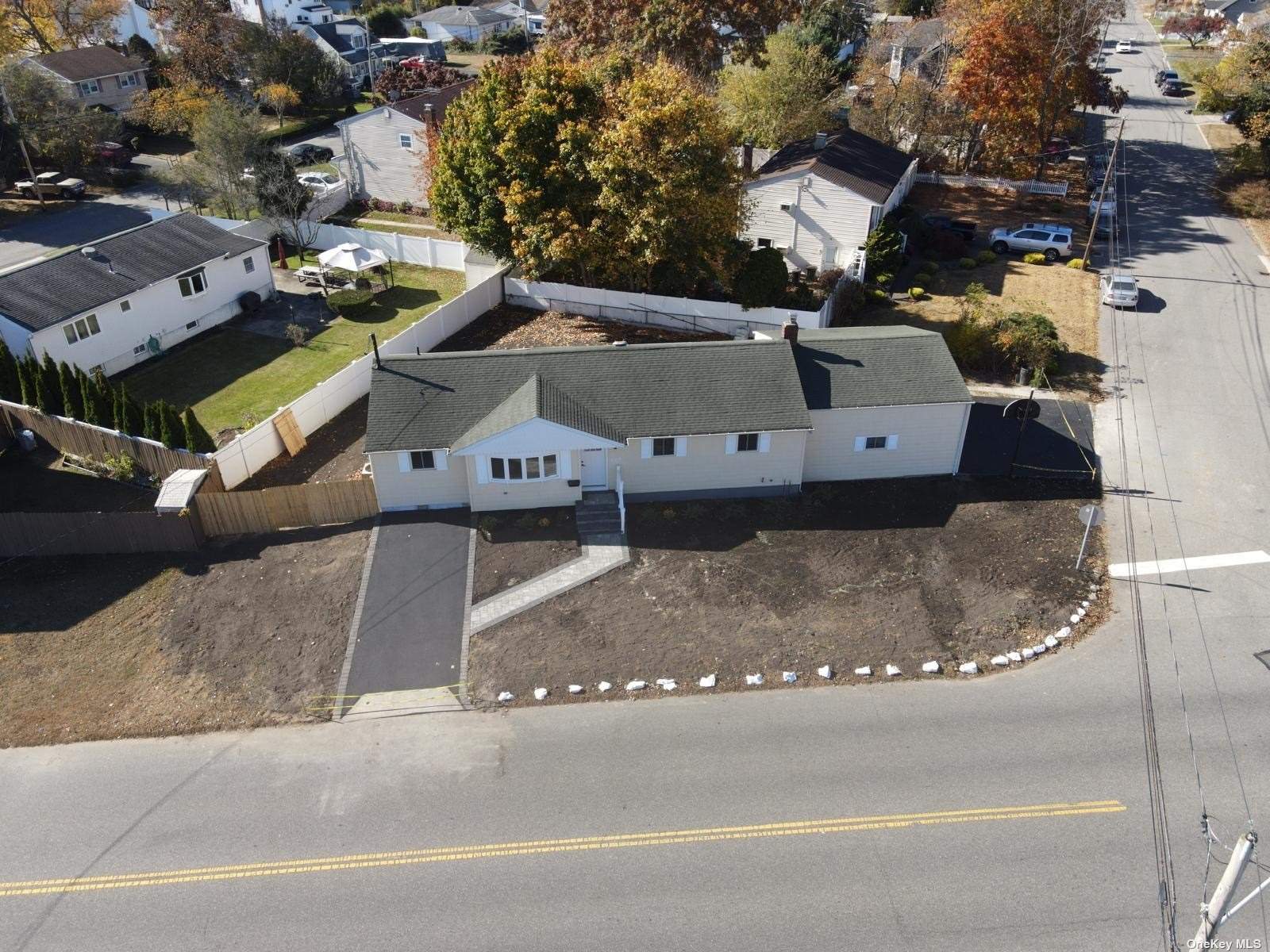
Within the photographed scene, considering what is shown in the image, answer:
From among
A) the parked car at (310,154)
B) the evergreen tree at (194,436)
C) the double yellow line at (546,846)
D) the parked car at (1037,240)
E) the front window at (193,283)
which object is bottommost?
the double yellow line at (546,846)

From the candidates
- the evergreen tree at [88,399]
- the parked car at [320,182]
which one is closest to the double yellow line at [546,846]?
the evergreen tree at [88,399]

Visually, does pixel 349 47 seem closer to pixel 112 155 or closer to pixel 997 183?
pixel 112 155

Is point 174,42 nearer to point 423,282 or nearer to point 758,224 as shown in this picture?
point 423,282

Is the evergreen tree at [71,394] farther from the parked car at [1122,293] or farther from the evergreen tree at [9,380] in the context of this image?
the parked car at [1122,293]

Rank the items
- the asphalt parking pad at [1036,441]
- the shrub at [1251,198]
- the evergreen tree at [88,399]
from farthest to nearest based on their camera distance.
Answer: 1. the shrub at [1251,198]
2. the evergreen tree at [88,399]
3. the asphalt parking pad at [1036,441]

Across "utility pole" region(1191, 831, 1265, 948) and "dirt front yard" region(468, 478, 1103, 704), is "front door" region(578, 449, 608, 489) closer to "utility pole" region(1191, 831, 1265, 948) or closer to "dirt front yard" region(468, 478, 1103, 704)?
"dirt front yard" region(468, 478, 1103, 704)
